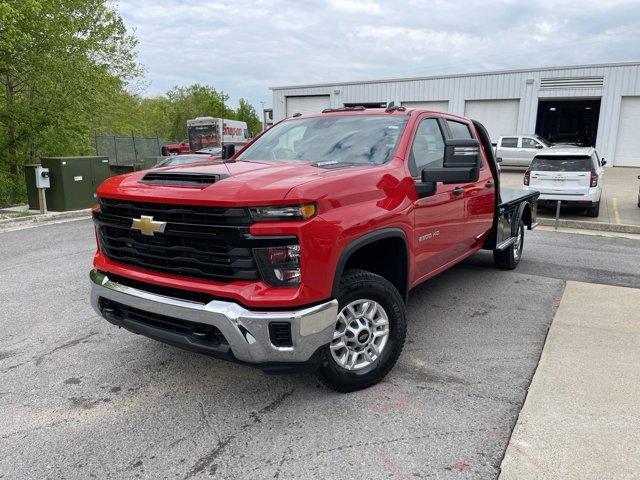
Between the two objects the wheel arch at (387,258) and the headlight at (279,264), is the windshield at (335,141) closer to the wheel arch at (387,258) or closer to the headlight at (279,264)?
the wheel arch at (387,258)

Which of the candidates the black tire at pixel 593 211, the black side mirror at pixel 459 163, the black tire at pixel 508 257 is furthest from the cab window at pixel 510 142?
the black side mirror at pixel 459 163

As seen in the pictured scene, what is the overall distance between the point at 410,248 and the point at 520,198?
3435mm

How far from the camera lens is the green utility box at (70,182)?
12.2 meters

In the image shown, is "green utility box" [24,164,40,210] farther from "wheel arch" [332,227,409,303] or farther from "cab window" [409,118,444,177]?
"wheel arch" [332,227,409,303]

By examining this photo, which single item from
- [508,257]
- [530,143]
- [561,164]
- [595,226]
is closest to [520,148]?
[530,143]

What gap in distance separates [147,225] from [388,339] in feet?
5.87

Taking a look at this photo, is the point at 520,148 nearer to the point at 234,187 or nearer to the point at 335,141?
the point at 335,141

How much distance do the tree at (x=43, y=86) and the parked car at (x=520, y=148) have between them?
17795 mm

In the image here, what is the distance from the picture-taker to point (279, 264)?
2795mm

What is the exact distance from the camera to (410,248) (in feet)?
12.4

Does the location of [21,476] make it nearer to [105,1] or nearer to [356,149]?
[356,149]

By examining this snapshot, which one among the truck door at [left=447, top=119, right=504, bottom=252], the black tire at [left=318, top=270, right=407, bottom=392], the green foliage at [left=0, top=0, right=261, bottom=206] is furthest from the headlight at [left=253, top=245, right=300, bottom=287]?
the green foliage at [left=0, top=0, right=261, bottom=206]

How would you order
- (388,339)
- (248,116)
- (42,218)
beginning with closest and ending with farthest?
1. (388,339)
2. (42,218)
3. (248,116)

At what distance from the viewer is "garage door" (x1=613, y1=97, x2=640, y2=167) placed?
25.9 metres
